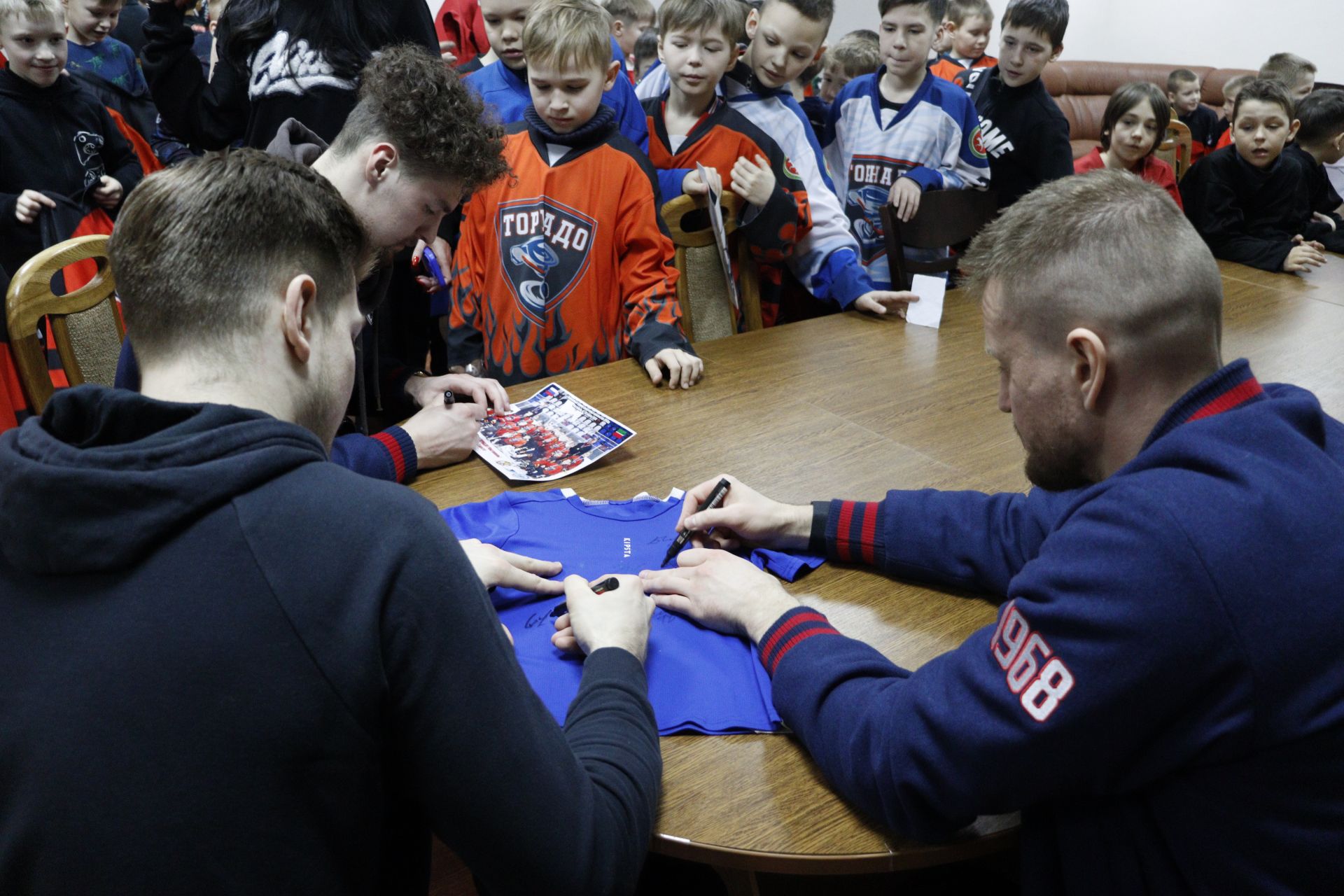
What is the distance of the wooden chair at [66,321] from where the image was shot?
166cm

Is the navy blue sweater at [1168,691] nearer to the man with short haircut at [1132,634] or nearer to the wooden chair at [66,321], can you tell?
the man with short haircut at [1132,634]

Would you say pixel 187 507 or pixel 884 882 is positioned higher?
pixel 187 507

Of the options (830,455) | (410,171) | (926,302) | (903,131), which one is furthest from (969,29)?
(410,171)

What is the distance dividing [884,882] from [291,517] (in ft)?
3.66

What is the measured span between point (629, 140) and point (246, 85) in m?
1.13

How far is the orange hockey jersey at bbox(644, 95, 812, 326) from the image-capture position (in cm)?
250

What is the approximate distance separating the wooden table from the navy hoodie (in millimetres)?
299

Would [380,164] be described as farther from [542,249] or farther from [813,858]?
[813,858]

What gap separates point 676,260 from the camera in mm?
2449

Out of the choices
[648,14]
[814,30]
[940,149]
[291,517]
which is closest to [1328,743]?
[291,517]

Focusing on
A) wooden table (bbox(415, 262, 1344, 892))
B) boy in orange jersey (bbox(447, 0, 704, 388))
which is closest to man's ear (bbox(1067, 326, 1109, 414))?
wooden table (bbox(415, 262, 1344, 892))

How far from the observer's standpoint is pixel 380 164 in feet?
5.24

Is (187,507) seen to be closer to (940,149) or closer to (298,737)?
(298,737)

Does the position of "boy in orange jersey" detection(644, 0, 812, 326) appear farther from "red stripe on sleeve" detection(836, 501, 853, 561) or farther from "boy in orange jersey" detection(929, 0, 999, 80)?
"boy in orange jersey" detection(929, 0, 999, 80)
